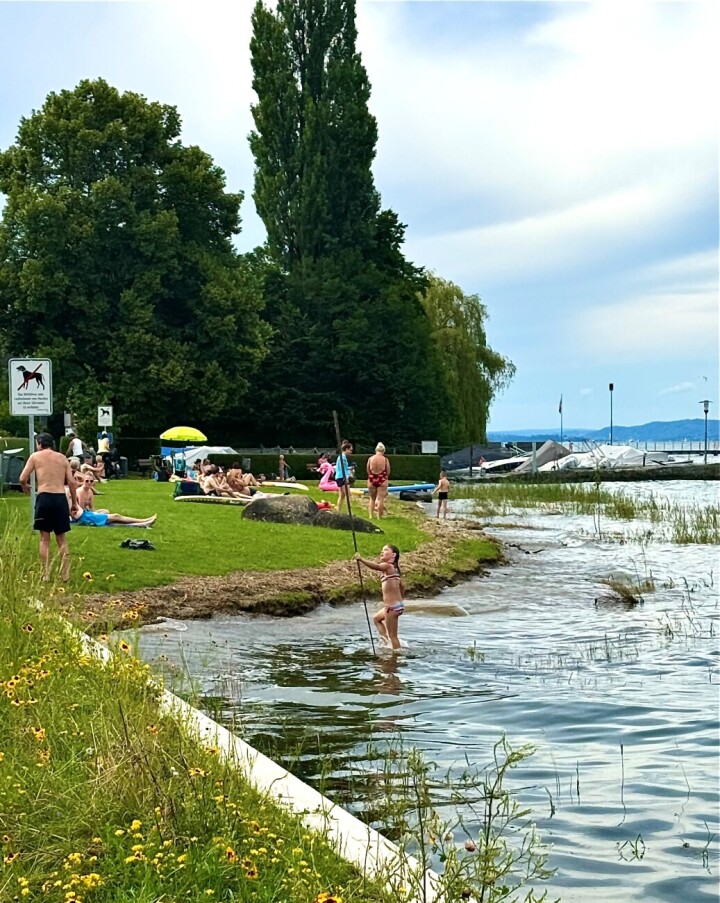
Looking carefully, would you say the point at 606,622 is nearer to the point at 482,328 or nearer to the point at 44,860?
the point at 44,860

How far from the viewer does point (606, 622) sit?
16625mm

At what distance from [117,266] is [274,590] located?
36161 millimetres

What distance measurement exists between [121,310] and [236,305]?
17.9 feet

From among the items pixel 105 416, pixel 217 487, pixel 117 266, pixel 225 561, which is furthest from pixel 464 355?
pixel 225 561

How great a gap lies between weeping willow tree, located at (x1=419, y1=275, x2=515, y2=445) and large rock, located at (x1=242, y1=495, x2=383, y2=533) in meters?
44.1

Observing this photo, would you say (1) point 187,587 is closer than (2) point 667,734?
No

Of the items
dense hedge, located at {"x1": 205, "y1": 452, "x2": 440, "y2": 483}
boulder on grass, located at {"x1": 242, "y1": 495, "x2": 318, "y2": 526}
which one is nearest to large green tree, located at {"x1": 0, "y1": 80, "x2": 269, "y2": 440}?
dense hedge, located at {"x1": 205, "y1": 452, "x2": 440, "y2": 483}

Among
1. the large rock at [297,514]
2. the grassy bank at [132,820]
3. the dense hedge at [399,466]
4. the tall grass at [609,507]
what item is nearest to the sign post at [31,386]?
the large rock at [297,514]

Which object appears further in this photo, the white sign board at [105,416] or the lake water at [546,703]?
the white sign board at [105,416]

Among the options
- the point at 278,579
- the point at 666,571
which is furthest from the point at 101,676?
the point at 666,571

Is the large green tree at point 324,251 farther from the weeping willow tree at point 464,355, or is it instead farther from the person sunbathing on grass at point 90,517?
the person sunbathing on grass at point 90,517

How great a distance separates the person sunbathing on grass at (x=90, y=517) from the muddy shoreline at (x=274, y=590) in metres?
4.12

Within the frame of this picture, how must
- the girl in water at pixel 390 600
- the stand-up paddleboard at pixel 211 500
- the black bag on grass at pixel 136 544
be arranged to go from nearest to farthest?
the girl in water at pixel 390 600 → the black bag on grass at pixel 136 544 → the stand-up paddleboard at pixel 211 500

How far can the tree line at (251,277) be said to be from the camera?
4928 cm
